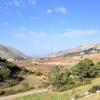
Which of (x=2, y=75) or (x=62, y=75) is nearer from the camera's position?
(x=62, y=75)

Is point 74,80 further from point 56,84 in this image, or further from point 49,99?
point 49,99

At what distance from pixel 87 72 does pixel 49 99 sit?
26.5 m

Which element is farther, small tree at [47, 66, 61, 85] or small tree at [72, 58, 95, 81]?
small tree at [72, 58, 95, 81]

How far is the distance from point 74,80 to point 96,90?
2564 cm

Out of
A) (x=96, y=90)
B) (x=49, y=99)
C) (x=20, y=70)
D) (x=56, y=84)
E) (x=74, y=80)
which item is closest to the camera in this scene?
(x=96, y=90)

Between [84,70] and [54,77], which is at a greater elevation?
[84,70]

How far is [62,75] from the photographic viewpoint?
226ft

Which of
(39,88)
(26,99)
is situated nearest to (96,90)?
(26,99)

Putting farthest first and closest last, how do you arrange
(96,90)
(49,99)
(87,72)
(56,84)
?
(87,72) → (56,84) → (49,99) → (96,90)

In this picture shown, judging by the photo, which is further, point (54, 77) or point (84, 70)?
point (84, 70)

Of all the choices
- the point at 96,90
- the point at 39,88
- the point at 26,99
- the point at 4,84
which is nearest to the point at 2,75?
the point at 4,84

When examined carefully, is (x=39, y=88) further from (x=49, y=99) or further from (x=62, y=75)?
(x=49, y=99)

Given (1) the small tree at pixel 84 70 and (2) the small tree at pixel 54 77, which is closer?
(2) the small tree at pixel 54 77

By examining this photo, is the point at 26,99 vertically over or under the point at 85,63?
under
